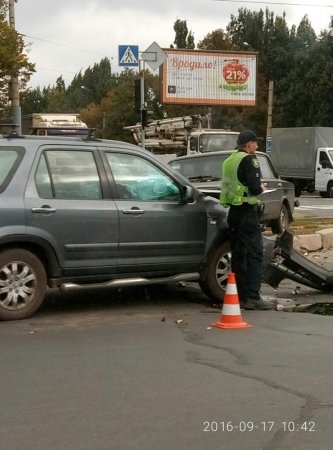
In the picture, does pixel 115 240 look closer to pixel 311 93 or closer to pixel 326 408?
pixel 326 408

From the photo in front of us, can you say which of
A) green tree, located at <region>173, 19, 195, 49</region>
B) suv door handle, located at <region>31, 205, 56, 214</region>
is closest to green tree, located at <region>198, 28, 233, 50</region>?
green tree, located at <region>173, 19, 195, 49</region>

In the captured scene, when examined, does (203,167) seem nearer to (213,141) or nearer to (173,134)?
(213,141)

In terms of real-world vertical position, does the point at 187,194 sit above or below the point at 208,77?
below

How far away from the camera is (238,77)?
44.9 metres

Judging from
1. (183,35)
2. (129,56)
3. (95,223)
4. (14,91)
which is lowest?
(95,223)

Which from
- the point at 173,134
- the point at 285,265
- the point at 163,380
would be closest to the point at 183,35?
the point at 173,134

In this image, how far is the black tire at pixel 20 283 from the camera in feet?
22.2

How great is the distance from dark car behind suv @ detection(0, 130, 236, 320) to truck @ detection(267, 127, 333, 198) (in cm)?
2215

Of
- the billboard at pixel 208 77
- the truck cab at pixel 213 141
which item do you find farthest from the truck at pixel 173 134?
the billboard at pixel 208 77

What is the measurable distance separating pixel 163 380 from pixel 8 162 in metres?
2.94

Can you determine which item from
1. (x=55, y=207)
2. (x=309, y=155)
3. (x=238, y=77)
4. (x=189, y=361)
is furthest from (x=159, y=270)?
(x=238, y=77)

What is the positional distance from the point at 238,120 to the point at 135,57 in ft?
129

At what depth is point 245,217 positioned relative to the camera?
752cm

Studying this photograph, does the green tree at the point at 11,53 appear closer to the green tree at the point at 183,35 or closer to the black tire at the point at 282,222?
the black tire at the point at 282,222
